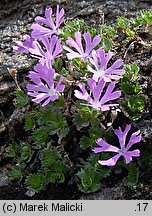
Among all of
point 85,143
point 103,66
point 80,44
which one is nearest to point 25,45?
point 80,44

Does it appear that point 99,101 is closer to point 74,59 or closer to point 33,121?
point 74,59

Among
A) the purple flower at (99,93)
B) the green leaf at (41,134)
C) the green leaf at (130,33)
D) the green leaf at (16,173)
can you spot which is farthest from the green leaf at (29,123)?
the green leaf at (130,33)

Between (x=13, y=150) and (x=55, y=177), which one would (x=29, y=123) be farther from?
(x=55, y=177)

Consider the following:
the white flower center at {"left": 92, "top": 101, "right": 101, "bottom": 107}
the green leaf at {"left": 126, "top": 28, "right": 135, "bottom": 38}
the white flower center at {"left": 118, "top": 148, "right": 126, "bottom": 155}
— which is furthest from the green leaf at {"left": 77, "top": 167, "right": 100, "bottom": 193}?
the green leaf at {"left": 126, "top": 28, "right": 135, "bottom": 38}

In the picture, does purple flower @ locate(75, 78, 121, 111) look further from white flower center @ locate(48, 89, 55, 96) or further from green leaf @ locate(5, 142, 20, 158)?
green leaf @ locate(5, 142, 20, 158)

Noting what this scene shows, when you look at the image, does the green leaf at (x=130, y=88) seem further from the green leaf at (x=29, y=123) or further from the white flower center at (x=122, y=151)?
the green leaf at (x=29, y=123)

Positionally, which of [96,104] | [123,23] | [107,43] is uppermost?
[123,23]
